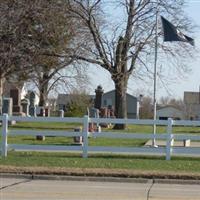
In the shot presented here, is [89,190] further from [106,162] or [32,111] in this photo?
[32,111]

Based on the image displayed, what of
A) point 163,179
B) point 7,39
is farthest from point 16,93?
point 163,179

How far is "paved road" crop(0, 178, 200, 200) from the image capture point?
12.3 metres

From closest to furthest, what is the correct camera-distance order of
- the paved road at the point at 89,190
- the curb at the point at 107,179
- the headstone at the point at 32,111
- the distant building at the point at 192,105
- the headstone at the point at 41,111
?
the paved road at the point at 89,190, the curb at the point at 107,179, the headstone at the point at 32,111, the headstone at the point at 41,111, the distant building at the point at 192,105

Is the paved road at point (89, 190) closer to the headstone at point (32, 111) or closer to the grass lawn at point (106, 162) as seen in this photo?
the grass lawn at point (106, 162)

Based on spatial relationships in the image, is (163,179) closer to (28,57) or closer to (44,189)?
(44,189)

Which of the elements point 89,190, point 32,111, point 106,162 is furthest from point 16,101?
point 89,190

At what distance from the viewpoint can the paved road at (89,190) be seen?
12297mm

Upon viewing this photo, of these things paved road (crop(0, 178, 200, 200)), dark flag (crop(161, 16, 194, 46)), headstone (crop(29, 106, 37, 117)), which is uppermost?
dark flag (crop(161, 16, 194, 46))

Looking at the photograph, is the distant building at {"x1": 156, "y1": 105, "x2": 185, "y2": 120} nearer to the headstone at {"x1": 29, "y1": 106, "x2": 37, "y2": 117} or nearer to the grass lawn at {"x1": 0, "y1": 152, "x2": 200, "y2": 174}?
the headstone at {"x1": 29, "y1": 106, "x2": 37, "y2": 117}

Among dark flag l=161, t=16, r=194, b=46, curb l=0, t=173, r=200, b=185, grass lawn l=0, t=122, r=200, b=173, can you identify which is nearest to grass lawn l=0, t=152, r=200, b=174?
grass lawn l=0, t=122, r=200, b=173

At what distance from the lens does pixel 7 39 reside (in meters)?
34.8

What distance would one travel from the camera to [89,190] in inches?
538

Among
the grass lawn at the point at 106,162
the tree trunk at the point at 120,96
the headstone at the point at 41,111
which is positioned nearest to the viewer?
the grass lawn at the point at 106,162

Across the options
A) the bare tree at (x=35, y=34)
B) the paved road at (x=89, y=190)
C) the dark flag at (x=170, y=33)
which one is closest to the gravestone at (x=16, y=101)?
the bare tree at (x=35, y=34)
